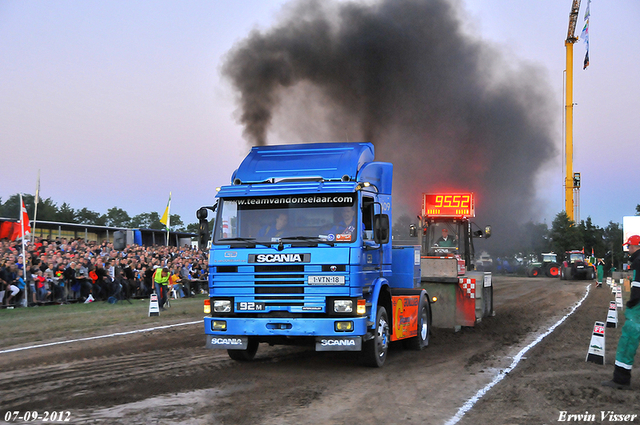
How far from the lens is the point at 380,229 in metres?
8.91

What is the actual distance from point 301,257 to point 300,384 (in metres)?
1.67

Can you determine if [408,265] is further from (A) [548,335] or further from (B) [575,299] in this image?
(B) [575,299]

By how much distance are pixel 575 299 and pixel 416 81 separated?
15.3 meters

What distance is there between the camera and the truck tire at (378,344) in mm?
8867

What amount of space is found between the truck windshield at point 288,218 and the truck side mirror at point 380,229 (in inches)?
18.2

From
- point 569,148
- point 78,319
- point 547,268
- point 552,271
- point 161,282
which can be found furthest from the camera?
point 569,148

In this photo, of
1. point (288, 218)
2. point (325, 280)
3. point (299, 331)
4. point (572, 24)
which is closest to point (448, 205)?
point (288, 218)

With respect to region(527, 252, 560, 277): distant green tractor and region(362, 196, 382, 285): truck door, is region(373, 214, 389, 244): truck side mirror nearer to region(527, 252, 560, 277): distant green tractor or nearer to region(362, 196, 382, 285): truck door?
region(362, 196, 382, 285): truck door

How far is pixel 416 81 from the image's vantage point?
34281mm

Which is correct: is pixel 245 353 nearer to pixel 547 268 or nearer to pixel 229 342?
pixel 229 342

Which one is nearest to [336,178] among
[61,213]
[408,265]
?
[408,265]

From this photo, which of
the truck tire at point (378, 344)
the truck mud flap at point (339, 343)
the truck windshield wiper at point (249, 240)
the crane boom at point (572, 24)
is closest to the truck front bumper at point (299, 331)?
the truck mud flap at point (339, 343)

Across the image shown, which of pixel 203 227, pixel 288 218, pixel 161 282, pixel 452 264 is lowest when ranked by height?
pixel 161 282

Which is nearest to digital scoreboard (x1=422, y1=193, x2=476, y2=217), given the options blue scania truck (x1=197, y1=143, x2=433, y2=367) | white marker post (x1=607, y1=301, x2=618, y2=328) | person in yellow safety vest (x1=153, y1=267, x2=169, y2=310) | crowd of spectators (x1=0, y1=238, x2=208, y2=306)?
white marker post (x1=607, y1=301, x2=618, y2=328)
